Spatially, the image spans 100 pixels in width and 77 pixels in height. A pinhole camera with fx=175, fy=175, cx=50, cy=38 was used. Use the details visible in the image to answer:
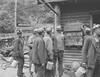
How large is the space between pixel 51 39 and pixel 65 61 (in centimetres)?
346

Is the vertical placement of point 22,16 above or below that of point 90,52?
above

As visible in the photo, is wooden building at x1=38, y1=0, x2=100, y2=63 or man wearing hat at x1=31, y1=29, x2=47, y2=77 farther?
wooden building at x1=38, y1=0, x2=100, y2=63

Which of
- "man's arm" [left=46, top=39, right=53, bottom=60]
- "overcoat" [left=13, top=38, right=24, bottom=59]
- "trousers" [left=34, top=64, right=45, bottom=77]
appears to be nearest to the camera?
"trousers" [left=34, top=64, right=45, bottom=77]

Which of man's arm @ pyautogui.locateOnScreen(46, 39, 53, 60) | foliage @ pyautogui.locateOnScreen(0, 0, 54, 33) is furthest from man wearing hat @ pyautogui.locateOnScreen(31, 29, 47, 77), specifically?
foliage @ pyautogui.locateOnScreen(0, 0, 54, 33)

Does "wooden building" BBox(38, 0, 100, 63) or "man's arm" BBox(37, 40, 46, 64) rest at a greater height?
"wooden building" BBox(38, 0, 100, 63)

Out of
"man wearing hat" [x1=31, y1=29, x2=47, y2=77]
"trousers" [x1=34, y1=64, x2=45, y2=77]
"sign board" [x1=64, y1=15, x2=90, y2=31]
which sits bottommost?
"trousers" [x1=34, y1=64, x2=45, y2=77]

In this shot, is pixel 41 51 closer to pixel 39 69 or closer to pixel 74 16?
pixel 39 69

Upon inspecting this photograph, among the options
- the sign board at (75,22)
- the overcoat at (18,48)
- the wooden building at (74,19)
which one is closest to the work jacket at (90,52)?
the overcoat at (18,48)

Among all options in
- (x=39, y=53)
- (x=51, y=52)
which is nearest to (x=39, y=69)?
(x=39, y=53)

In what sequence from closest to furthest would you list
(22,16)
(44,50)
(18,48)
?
(44,50) → (18,48) → (22,16)

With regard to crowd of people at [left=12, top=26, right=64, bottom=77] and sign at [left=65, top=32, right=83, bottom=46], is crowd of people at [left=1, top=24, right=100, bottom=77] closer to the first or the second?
crowd of people at [left=12, top=26, right=64, bottom=77]

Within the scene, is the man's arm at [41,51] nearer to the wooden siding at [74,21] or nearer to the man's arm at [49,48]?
the man's arm at [49,48]

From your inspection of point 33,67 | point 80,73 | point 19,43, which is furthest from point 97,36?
point 19,43

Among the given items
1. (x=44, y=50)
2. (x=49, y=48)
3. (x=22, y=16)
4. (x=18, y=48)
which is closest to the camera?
(x=44, y=50)
